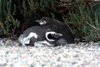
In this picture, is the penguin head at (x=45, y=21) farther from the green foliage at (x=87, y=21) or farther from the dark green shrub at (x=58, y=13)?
the green foliage at (x=87, y=21)

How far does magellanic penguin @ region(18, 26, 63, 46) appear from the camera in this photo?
389 cm

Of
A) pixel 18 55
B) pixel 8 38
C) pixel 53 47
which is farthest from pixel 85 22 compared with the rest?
pixel 8 38

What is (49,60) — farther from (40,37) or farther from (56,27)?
(56,27)

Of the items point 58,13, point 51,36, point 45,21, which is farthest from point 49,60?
point 58,13

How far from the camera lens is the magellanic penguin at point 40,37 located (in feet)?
12.8

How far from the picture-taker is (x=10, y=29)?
15.2 ft

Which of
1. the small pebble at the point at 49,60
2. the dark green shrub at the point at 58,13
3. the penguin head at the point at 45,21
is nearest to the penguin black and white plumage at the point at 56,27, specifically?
the penguin head at the point at 45,21

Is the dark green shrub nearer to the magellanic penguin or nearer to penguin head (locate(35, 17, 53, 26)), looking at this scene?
penguin head (locate(35, 17, 53, 26))

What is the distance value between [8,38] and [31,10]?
98 centimetres

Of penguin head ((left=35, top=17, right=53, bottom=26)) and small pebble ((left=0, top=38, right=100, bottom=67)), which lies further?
penguin head ((left=35, top=17, right=53, bottom=26))

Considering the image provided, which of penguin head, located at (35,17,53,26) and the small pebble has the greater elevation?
penguin head, located at (35,17,53,26)

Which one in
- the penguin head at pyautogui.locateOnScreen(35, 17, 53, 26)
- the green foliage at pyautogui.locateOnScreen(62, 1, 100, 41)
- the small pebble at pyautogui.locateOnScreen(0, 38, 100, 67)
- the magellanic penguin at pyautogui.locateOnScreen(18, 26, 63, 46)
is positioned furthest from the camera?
the penguin head at pyautogui.locateOnScreen(35, 17, 53, 26)

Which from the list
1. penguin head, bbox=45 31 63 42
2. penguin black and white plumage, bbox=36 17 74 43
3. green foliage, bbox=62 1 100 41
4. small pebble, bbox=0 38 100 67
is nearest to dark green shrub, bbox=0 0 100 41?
green foliage, bbox=62 1 100 41

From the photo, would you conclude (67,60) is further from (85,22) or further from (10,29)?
(10,29)
